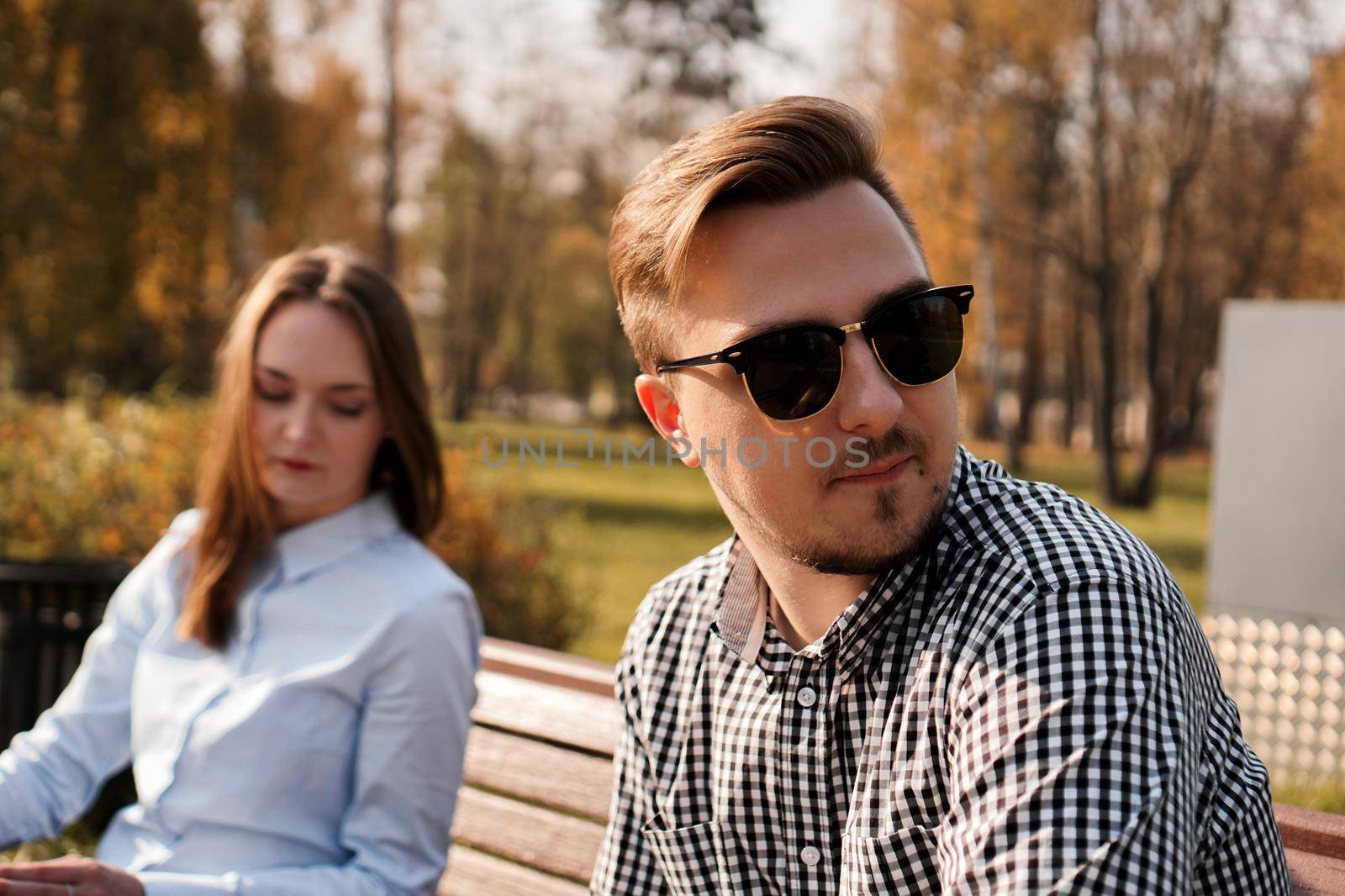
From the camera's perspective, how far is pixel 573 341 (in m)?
40.3

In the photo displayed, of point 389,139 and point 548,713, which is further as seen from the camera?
point 389,139

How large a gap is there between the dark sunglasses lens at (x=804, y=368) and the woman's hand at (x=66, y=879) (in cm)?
159

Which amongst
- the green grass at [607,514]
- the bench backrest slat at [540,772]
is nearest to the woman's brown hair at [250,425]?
the green grass at [607,514]

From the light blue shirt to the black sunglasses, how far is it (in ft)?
3.83

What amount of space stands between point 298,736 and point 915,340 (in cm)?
158

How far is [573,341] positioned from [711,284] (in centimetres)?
3883

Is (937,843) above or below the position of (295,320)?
below

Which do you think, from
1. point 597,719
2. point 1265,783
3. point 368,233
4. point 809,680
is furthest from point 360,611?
point 368,233

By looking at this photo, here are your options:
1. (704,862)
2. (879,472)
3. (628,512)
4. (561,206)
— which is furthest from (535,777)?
(561,206)

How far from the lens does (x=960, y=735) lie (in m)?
1.45

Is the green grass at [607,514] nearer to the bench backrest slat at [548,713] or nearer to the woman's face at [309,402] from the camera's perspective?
the woman's face at [309,402]

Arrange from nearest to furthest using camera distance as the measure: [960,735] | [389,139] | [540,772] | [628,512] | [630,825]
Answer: [960,735] → [630,825] → [540,772] → [389,139] → [628,512]

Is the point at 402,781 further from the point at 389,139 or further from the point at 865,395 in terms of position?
the point at 389,139

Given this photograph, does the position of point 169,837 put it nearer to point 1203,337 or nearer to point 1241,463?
point 1241,463
